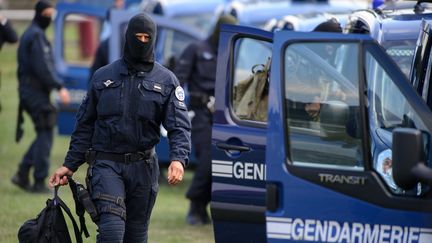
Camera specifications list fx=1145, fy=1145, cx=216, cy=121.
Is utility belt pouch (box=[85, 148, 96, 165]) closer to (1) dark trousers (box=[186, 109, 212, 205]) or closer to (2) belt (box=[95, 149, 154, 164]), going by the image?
(2) belt (box=[95, 149, 154, 164])

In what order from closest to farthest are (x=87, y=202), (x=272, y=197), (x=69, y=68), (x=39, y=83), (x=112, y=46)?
(x=272, y=197), (x=87, y=202), (x=39, y=83), (x=112, y=46), (x=69, y=68)

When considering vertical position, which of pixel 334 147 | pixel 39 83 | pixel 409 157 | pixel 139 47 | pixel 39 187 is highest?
pixel 139 47

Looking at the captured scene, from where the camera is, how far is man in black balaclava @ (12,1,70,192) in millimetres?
11383

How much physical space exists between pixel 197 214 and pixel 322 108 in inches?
176

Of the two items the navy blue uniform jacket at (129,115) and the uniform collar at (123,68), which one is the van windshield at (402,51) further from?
the uniform collar at (123,68)

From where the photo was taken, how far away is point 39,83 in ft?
37.8

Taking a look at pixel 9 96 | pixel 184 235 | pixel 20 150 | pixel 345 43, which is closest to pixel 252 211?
pixel 345 43

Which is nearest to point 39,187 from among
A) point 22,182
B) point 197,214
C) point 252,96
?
point 22,182

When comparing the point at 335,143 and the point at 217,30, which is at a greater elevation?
the point at 335,143

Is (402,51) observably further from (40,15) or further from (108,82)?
(40,15)

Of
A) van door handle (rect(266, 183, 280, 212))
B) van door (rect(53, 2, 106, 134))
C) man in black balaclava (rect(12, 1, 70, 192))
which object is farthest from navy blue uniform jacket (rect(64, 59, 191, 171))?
van door (rect(53, 2, 106, 134))

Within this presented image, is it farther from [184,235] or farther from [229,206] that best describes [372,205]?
[184,235]

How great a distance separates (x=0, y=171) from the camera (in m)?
13.4

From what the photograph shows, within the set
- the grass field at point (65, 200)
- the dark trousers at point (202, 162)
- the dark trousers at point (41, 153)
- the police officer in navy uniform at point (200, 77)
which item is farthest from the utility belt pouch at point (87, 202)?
the dark trousers at point (41, 153)
